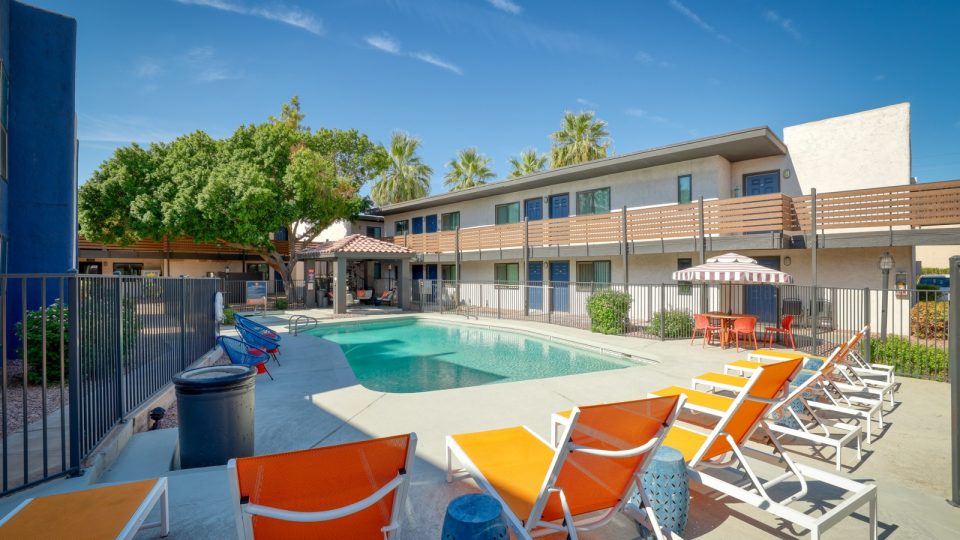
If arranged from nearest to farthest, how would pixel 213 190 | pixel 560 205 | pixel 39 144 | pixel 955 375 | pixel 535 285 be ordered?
pixel 955 375
pixel 39 144
pixel 213 190
pixel 560 205
pixel 535 285

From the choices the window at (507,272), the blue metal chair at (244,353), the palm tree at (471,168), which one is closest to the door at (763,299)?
the window at (507,272)

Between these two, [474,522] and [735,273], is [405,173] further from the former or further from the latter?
[474,522]

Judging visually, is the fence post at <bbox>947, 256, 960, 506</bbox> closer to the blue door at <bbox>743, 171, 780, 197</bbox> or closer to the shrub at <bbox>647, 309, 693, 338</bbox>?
the shrub at <bbox>647, 309, 693, 338</bbox>

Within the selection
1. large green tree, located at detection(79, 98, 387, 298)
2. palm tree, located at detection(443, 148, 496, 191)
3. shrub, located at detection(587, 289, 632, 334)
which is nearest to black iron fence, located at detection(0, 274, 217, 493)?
shrub, located at detection(587, 289, 632, 334)

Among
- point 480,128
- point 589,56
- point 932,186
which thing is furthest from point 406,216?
point 932,186

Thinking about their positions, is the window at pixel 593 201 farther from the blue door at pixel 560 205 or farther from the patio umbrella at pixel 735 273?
the patio umbrella at pixel 735 273

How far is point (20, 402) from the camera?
19.7 feet

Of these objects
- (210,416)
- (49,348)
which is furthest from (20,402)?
(210,416)

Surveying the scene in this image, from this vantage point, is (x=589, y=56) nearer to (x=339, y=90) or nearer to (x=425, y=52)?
(x=425, y=52)

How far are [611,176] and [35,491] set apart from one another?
1954 cm

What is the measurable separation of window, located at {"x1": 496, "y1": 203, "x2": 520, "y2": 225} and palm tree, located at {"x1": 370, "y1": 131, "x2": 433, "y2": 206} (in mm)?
14930

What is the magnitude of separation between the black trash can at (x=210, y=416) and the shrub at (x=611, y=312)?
12122 millimetres

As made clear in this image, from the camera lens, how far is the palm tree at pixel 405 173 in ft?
124

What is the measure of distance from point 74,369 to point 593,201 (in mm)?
19116
